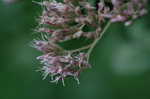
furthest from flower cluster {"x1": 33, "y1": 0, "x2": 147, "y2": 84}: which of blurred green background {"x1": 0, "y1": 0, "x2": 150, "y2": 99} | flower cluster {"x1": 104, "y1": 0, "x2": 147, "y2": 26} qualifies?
blurred green background {"x1": 0, "y1": 0, "x2": 150, "y2": 99}

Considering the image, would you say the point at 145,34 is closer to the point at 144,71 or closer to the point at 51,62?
the point at 144,71

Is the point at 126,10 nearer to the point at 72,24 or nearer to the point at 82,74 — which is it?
the point at 72,24

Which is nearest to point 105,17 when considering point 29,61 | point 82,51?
point 82,51

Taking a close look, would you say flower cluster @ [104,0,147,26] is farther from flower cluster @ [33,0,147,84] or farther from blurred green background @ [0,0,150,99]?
blurred green background @ [0,0,150,99]

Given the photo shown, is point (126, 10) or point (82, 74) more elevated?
point (126, 10)

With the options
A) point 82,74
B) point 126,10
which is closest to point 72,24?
point 126,10
